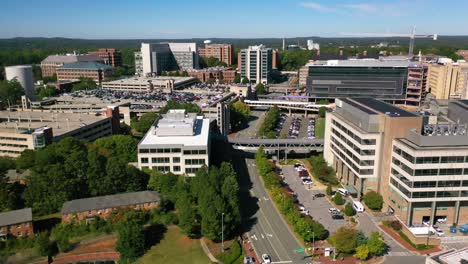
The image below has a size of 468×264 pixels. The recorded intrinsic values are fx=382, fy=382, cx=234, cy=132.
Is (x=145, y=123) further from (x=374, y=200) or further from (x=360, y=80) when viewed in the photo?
(x=360, y=80)

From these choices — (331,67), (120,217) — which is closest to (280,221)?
(120,217)

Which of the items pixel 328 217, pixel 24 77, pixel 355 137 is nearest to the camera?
pixel 328 217

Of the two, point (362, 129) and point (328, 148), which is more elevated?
point (362, 129)

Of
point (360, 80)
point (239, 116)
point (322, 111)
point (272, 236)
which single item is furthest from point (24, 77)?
point (272, 236)

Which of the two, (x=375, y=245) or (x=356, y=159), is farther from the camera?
(x=356, y=159)

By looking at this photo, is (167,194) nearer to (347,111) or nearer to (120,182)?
(120,182)

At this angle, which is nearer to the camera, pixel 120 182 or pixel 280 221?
pixel 280 221

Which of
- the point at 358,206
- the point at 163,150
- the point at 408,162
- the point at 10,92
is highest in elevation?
the point at 10,92
